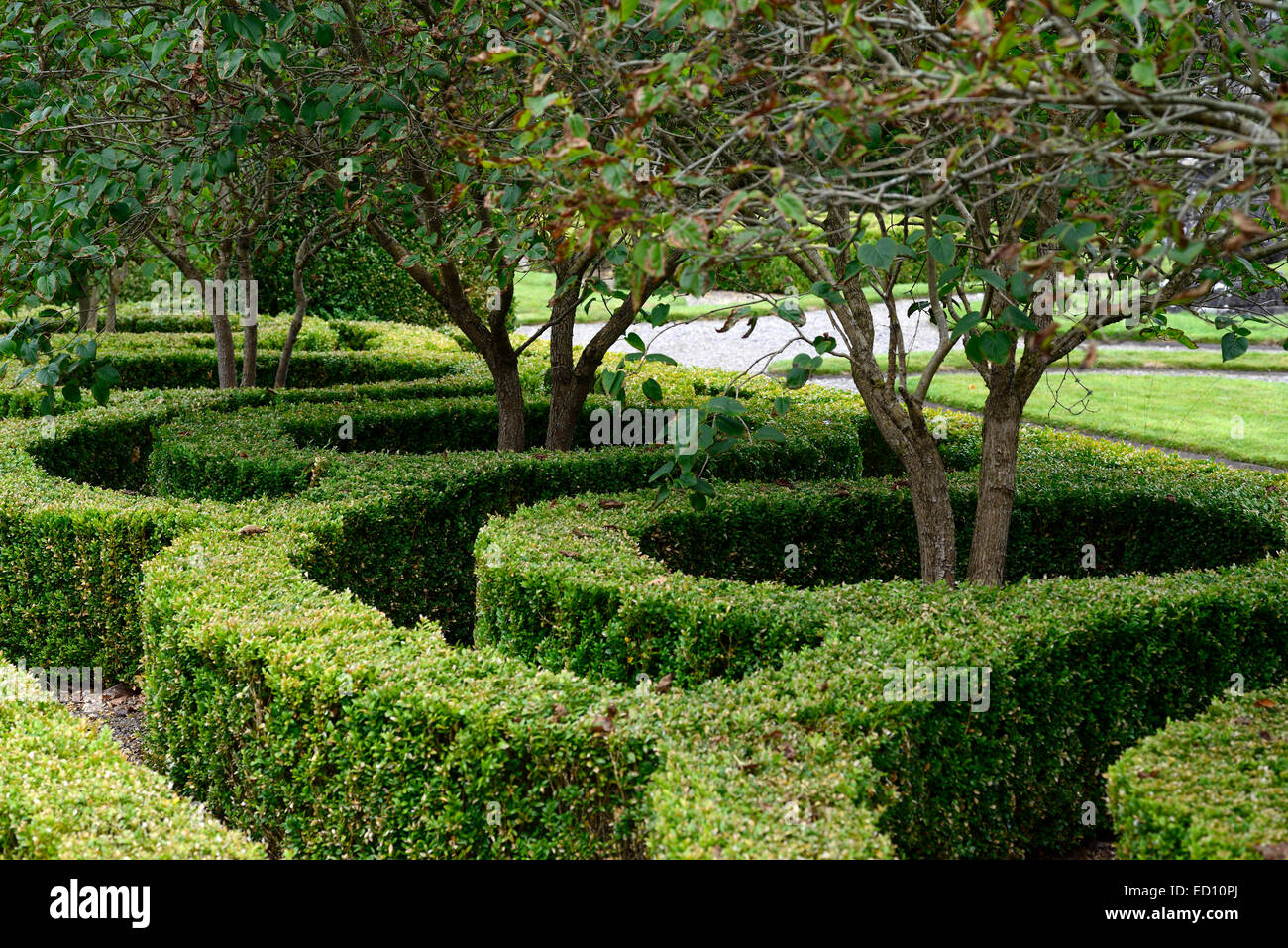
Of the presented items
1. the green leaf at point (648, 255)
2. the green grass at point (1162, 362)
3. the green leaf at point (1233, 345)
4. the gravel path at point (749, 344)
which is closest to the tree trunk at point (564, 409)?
the green leaf at point (1233, 345)

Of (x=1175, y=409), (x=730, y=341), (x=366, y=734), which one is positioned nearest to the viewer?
(x=366, y=734)

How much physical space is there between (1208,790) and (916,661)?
1012 millimetres

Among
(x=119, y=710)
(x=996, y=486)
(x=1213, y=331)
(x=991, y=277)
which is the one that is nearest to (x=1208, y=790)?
(x=991, y=277)

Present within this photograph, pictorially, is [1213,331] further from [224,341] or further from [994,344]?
[994,344]

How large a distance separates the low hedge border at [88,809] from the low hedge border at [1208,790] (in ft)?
8.48

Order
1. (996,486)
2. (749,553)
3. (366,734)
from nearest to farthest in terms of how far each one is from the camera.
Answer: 1. (366,734)
2. (996,486)
3. (749,553)

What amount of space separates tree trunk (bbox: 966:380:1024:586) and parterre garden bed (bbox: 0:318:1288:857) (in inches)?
18.3

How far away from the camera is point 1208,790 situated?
3102 millimetres

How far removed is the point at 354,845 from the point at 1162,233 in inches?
122

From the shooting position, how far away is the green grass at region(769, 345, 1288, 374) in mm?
17672

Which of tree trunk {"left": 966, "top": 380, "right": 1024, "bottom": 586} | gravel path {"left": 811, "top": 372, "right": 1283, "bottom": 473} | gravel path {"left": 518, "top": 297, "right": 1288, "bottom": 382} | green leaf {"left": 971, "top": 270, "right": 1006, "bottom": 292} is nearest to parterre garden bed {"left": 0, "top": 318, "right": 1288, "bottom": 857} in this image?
tree trunk {"left": 966, "top": 380, "right": 1024, "bottom": 586}

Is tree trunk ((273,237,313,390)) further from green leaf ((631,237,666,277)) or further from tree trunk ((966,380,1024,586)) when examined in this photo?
green leaf ((631,237,666,277))

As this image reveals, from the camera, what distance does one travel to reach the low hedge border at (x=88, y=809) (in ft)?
10.2
